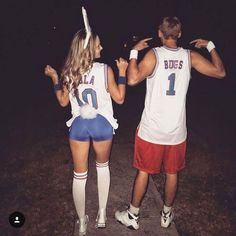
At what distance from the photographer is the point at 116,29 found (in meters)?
27.1

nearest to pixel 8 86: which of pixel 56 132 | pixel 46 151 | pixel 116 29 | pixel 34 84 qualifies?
pixel 34 84

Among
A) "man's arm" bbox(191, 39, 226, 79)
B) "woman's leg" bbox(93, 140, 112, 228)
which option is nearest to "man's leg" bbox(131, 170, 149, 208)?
"woman's leg" bbox(93, 140, 112, 228)

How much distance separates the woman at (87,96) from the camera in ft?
9.79

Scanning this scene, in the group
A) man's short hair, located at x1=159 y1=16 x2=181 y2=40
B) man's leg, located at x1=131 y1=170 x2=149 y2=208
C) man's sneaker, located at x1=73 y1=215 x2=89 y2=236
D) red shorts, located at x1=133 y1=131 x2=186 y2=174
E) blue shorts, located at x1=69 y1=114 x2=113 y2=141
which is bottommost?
man's sneaker, located at x1=73 y1=215 x2=89 y2=236

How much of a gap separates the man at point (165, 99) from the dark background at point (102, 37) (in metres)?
4.64

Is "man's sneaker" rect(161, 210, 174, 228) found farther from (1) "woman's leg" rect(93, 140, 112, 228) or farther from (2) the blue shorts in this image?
(2) the blue shorts

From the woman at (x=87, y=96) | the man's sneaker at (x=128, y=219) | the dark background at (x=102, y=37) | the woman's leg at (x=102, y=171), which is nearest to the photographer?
the woman at (x=87, y=96)

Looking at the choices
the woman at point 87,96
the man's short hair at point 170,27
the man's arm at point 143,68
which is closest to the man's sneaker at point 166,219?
the woman at point 87,96

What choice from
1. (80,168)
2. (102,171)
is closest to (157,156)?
(102,171)

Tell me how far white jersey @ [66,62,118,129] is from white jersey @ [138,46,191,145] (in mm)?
462

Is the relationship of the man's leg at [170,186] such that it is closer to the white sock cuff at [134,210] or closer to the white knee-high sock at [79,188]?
the white sock cuff at [134,210]

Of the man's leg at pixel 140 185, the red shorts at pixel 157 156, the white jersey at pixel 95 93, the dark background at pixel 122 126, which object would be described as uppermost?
the white jersey at pixel 95 93

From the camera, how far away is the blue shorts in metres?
3.21

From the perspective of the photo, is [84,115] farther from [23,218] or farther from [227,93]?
[227,93]
